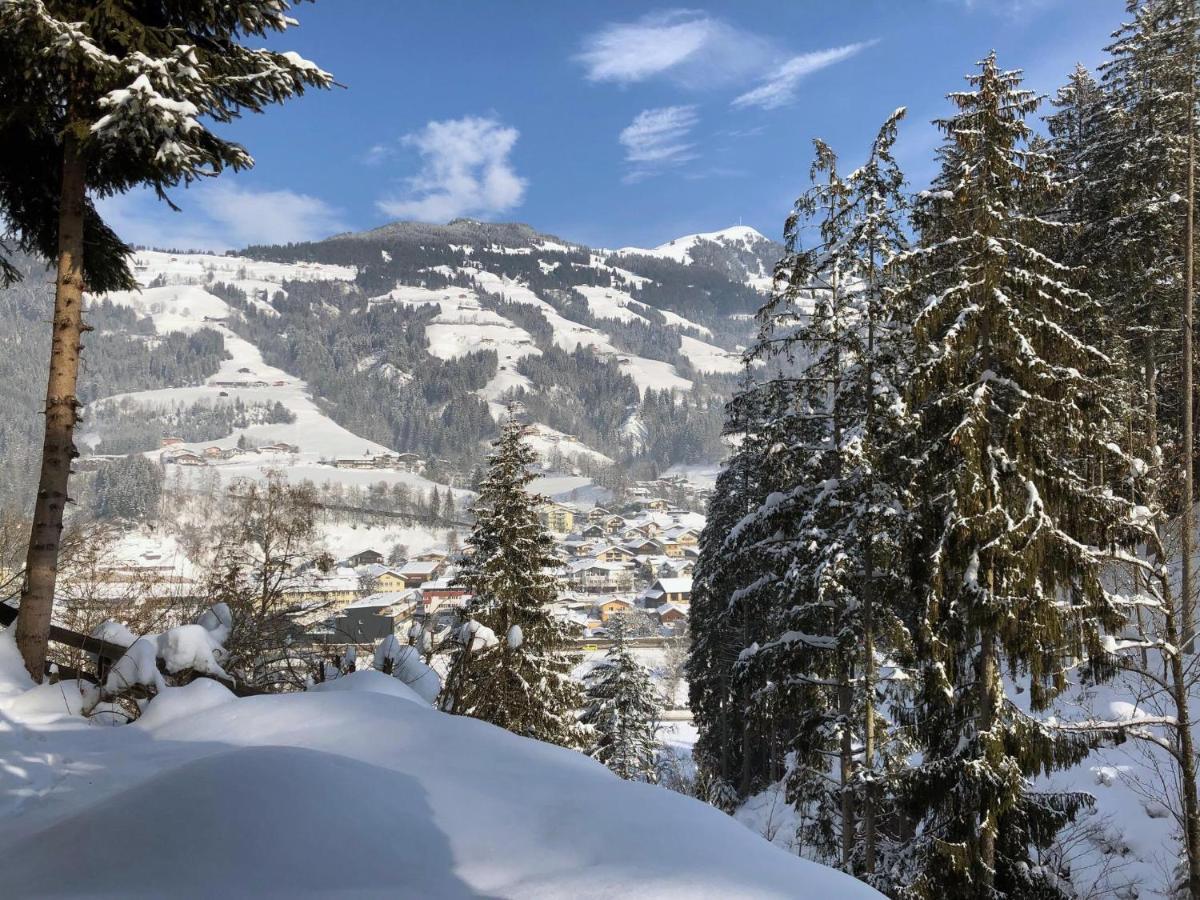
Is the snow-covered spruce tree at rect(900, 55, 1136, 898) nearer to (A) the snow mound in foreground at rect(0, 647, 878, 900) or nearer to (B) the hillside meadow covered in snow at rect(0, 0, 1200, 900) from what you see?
(B) the hillside meadow covered in snow at rect(0, 0, 1200, 900)

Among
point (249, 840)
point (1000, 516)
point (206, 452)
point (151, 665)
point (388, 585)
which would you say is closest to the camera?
point (249, 840)

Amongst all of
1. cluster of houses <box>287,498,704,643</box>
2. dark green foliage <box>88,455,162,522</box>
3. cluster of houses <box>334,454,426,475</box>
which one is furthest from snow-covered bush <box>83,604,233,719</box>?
cluster of houses <box>334,454,426,475</box>

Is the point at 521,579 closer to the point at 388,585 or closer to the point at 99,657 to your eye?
the point at 99,657

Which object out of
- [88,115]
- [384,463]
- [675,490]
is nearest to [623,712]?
[88,115]

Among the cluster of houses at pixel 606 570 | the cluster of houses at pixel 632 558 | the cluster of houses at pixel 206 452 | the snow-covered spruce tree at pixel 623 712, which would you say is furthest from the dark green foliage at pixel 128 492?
the snow-covered spruce tree at pixel 623 712

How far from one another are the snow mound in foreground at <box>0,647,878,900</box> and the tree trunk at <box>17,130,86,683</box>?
4.87 feet

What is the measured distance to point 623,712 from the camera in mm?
25766

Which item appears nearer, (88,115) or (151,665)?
(151,665)

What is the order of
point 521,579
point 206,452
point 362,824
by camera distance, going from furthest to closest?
point 206,452 < point 521,579 < point 362,824

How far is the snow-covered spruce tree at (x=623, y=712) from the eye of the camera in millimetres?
24672

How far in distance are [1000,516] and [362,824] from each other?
7.52m

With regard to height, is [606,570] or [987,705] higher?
[987,705]

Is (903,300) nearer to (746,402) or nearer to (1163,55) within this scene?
(746,402)

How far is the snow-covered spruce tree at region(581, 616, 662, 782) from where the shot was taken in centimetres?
2467
